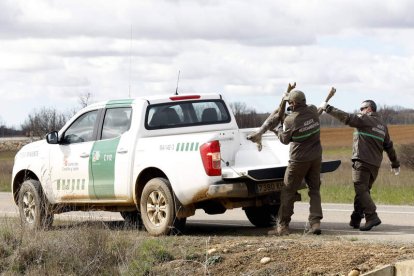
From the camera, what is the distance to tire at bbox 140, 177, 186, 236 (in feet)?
41.4

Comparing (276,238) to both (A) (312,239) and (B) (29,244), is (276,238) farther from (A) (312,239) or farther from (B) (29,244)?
(B) (29,244)

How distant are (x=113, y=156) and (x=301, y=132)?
2763mm

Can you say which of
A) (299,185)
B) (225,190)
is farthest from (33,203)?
(299,185)

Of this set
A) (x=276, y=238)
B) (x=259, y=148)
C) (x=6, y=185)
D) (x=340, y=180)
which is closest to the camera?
(x=276, y=238)

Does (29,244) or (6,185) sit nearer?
(29,244)

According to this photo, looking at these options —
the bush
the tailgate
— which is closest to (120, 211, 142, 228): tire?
the tailgate

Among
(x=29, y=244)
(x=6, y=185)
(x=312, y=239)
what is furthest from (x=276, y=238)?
(x=6, y=185)

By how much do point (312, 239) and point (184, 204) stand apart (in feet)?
5.88

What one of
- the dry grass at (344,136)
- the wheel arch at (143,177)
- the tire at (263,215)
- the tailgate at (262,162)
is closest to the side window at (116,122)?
the wheel arch at (143,177)

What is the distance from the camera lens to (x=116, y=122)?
13.8 metres

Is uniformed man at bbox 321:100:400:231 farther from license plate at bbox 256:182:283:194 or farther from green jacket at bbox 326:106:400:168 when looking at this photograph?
license plate at bbox 256:182:283:194

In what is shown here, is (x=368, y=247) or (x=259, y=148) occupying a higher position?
(x=259, y=148)

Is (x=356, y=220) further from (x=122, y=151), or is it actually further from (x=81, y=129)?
(x=81, y=129)

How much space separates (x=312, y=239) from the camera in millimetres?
11625
